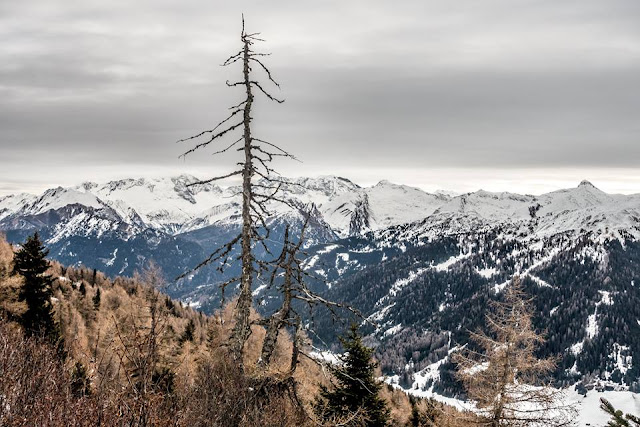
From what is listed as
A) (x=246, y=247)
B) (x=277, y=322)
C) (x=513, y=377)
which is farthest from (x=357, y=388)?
(x=246, y=247)

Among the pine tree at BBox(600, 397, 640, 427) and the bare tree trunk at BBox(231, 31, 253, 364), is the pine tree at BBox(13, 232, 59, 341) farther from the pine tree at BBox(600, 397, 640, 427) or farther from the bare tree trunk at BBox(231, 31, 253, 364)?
the pine tree at BBox(600, 397, 640, 427)

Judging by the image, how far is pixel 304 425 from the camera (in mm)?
14016

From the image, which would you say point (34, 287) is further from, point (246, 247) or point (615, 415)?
point (615, 415)

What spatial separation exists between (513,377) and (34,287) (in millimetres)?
36324

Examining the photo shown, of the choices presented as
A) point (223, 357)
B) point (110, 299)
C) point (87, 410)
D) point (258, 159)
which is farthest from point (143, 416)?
point (110, 299)

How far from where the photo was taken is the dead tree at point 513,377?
19922 millimetres

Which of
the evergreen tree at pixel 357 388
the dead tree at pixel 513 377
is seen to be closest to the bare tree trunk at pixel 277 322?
the evergreen tree at pixel 357 388

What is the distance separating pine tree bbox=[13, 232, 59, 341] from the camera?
123ft

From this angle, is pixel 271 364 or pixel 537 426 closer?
pixel 271 364

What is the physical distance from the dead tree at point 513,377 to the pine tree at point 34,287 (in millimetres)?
31463

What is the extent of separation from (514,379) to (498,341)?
1.68m

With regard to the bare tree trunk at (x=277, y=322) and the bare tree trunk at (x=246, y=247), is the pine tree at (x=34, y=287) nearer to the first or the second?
the bare tree trunk at (x=277, y=322)

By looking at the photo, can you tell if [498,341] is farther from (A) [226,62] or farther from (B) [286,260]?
(A) [226,62]

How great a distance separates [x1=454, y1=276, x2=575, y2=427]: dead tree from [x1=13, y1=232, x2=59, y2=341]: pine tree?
1239 inches
